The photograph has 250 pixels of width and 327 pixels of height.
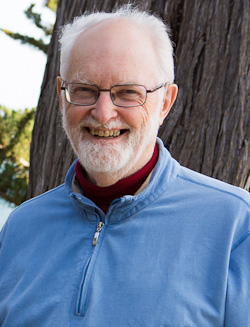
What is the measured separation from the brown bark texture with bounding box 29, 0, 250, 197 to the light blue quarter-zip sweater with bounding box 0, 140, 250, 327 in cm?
93

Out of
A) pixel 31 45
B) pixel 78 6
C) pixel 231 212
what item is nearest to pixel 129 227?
pixel 231 212

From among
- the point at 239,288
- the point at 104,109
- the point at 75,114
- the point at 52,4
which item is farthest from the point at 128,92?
the point at 52,4

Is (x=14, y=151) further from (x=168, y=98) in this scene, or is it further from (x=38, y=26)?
(x=168, y=98)

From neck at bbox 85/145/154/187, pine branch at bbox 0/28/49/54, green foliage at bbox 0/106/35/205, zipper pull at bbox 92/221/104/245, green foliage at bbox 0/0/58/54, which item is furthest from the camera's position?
green foliage at bbox 0/106/35/205

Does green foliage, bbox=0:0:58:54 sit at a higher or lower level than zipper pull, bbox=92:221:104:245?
higher

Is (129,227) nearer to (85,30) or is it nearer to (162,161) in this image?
(162,161)

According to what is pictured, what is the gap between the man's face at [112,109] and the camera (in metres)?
2.01

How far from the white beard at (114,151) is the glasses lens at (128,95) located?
0.26ft

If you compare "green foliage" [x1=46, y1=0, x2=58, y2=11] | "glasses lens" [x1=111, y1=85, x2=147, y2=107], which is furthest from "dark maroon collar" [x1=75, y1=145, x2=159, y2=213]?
"green foliage" [x1=46, y1=0, x2=58, y2=11]

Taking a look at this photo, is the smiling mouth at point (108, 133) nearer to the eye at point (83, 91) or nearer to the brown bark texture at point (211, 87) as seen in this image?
the eye at point (83, 91)

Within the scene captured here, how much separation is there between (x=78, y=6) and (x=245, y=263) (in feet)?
7.63

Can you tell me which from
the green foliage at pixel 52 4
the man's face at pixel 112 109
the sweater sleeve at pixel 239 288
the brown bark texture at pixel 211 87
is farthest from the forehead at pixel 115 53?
the green foliage at pixel 52 4

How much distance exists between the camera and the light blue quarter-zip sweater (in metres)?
1.77

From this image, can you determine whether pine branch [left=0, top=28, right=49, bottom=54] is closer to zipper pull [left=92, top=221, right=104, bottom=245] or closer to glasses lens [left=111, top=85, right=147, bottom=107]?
glasses lens [left=111, top=85, right=147, bottom=107]
